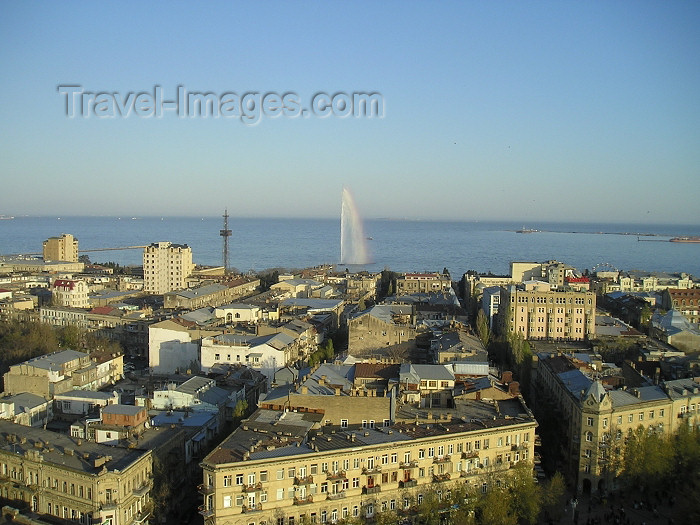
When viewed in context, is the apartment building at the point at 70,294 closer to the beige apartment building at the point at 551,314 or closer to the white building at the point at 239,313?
the white building at the point at 239,313

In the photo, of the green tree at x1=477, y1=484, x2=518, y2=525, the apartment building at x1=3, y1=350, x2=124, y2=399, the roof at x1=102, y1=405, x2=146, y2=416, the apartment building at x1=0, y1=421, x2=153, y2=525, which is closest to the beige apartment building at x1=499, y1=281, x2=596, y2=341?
the green tree at x1=477, y1=484, x2=518, y2=525

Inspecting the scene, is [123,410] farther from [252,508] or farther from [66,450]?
[252,508]

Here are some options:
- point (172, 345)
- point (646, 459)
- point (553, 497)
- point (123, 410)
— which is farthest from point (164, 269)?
point (646, 459)

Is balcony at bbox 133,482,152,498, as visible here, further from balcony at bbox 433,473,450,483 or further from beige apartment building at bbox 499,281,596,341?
beige apartment building at bbox 499,281,596,341

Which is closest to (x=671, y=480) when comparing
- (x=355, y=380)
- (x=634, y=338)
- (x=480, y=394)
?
(x=480, y=394)

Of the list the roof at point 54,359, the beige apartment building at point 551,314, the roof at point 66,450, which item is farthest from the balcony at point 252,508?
the beige apartment building at point 551,314
